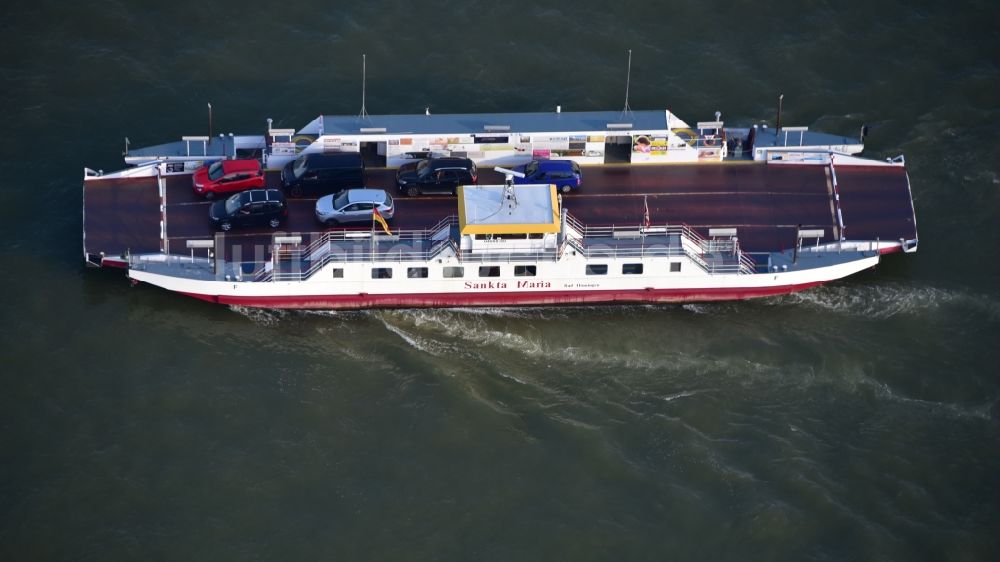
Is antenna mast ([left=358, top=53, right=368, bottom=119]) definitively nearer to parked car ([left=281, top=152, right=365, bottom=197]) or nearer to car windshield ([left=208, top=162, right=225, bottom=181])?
parked car ([left=281, top=152, right=365, bottom=197])

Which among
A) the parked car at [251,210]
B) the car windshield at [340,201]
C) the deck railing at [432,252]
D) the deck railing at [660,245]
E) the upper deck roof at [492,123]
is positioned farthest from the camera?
the upper deck roof at [492,123]

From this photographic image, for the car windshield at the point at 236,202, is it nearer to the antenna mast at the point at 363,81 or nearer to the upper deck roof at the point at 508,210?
the antenna mast at the point at 363,81

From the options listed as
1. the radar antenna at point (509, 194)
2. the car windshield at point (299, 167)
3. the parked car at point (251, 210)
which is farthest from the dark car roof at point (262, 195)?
the radar antenna at point (509, 194)

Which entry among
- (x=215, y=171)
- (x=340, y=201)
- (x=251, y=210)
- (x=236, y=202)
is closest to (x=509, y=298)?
(x=340, y=201)

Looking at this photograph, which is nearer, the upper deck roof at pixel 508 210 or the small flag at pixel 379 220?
the upper deck roof at pixel 508 210

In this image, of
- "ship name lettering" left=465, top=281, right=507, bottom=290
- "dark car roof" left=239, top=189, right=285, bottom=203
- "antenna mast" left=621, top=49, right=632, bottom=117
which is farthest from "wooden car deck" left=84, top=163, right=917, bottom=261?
"ship name lettering" left=465, top=281, right=507, bottom=290

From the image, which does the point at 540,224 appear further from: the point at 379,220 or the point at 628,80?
the point at 628,80

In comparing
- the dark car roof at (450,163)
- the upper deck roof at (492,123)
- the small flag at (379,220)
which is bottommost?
the small flag at (379,220)
